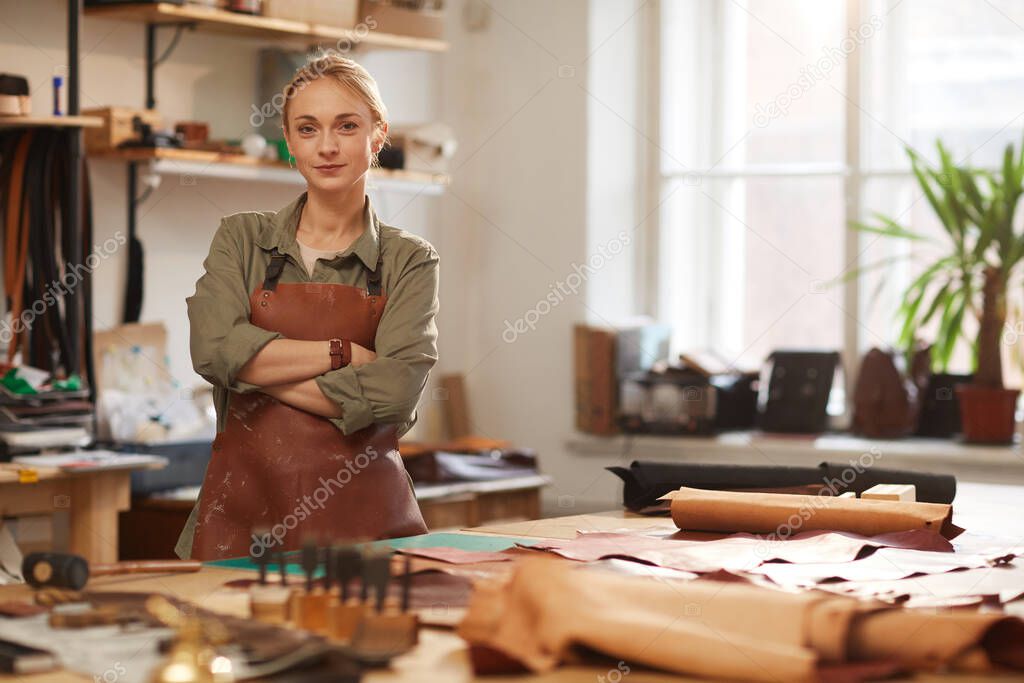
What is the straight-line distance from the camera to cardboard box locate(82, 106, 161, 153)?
4.36 metres

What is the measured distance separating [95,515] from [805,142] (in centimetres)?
332

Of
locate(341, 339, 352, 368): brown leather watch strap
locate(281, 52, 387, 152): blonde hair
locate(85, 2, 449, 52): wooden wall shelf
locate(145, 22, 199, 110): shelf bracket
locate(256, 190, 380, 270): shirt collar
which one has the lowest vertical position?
locate(341, 339, 352, 368): brown leather watch strap

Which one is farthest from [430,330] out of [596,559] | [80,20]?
[80,20]

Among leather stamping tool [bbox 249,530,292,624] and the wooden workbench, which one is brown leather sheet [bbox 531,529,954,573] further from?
the wooden workbench

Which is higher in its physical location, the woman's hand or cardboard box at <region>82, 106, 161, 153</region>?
cardboard box at <region>82, 106, 161, 153</region>

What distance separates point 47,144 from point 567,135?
2364 millimetres

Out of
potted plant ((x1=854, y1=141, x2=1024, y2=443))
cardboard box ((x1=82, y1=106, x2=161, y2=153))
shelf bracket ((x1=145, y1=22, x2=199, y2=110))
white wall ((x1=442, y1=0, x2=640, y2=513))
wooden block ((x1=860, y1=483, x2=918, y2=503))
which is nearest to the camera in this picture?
wooden block ((x1=860, y1=483, x2=918, y2=503))

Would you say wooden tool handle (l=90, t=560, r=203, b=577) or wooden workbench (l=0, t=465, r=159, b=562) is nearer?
wooden tool handle (l=90, t=560, r=203, b=577)

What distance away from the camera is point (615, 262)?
5.96m

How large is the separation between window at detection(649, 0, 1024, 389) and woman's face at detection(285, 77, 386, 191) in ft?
10.8

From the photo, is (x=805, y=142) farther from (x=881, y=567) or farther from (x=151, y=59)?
(x=881, y=567)

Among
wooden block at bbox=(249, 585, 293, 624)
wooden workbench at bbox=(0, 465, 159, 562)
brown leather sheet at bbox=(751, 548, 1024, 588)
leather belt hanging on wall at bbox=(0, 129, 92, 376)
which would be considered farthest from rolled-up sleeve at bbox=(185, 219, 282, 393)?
leather belt hanging on wall at bbox=(0, 129, 92, 376)

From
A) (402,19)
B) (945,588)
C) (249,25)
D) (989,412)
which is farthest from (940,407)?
(945,588)

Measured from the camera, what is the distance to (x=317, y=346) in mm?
2600
